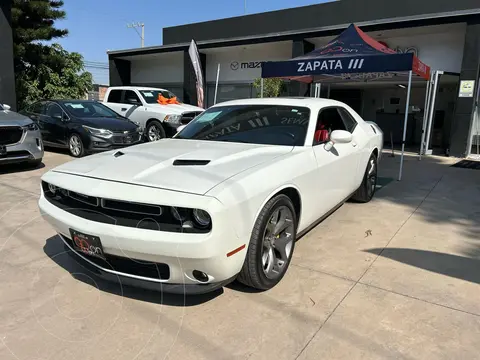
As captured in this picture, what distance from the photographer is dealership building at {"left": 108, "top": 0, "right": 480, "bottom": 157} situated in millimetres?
10836

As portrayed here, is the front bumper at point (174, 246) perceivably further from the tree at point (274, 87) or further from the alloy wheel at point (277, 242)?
the tree at point (274, 87)

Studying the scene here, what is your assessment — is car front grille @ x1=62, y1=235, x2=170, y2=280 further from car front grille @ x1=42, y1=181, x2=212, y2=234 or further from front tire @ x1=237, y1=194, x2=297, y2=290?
front tire @ x1=237, y1=194, x2=297, y2=290

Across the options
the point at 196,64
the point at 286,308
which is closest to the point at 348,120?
the point at 286,308

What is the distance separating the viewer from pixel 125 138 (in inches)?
352

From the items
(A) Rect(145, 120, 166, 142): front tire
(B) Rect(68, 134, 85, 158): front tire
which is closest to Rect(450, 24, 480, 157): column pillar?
(A) Rect(145, 120, 166, 142): front tire

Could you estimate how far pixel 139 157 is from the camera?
3.20 metres

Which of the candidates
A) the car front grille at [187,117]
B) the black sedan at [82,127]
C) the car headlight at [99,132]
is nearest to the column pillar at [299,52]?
the car front grille at [187,117]

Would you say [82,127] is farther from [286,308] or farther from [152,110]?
[286,308]

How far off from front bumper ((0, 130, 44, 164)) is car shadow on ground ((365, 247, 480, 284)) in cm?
625

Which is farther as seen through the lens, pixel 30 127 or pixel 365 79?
pixel 365 79

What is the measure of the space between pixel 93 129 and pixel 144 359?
7.35m

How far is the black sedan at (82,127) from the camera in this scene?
866 cm

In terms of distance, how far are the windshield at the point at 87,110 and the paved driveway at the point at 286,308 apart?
18.4 ft

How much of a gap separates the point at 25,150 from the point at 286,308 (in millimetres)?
6226
